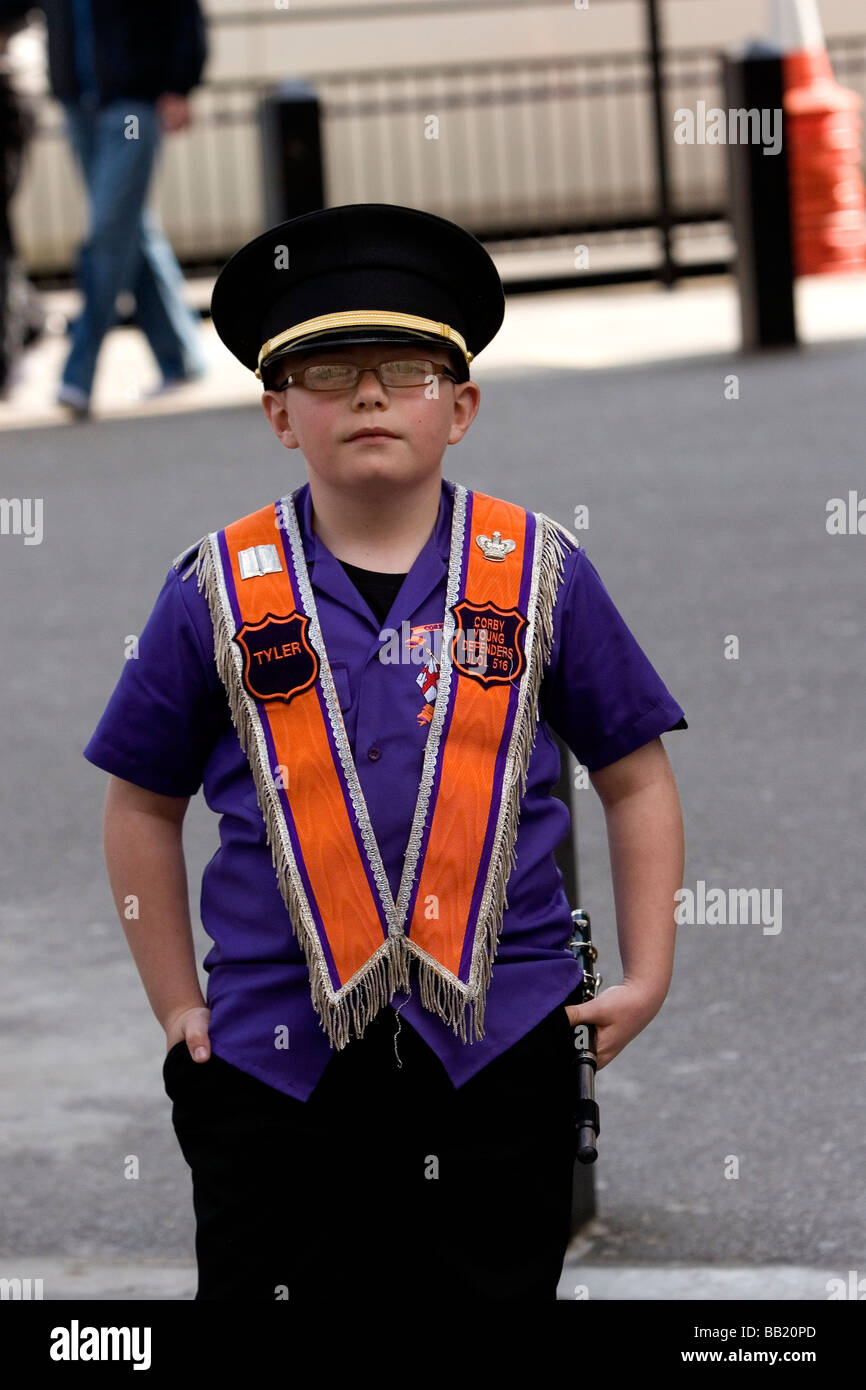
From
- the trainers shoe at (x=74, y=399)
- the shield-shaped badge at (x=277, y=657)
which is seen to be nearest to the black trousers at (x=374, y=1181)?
the shield-shaped badge at (x=277, y=657)

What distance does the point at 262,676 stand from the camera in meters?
2.49

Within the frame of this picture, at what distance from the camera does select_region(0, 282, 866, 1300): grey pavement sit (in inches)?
151

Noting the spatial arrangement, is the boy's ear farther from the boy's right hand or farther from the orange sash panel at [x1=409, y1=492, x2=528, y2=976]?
the boy's right hand

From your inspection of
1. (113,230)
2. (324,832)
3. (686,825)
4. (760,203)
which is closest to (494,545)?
(324,832)

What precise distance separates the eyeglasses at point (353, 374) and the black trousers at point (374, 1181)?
26.0 inches

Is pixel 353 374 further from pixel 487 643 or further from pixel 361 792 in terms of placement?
pixel 361 792

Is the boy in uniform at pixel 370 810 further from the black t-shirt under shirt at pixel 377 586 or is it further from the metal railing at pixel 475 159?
the metal railing at pixel 475 159

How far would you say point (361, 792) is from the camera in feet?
8.07

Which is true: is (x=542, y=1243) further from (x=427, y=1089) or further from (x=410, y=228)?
(x=410, y=228)

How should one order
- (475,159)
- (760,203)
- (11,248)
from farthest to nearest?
1. (475,159)
2. (11,248)
3. (760,203)

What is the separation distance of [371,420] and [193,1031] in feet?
2.23

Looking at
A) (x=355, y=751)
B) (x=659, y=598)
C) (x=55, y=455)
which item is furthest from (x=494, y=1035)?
(x=55, y=455)

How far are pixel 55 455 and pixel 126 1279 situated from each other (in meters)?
7.04

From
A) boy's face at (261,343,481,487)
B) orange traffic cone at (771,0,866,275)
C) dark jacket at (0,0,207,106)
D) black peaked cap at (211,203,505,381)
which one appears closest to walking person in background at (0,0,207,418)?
dark jacket at (0,0,207,106)
